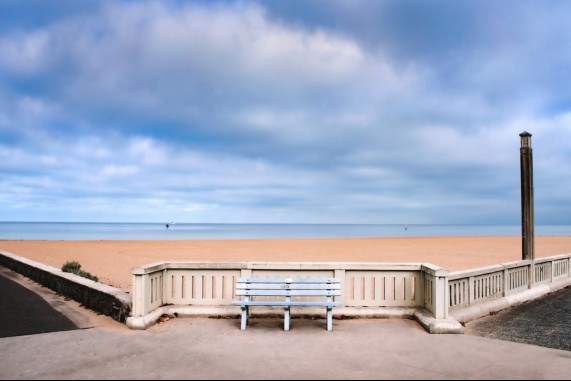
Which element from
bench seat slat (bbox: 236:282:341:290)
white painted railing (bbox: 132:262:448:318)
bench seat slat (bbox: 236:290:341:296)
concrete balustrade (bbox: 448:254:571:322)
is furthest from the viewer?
concrete balustrade (bbox: 448:254:571:322)

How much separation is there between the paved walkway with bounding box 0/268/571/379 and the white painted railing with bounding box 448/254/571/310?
4.82ft

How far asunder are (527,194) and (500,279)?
300 centimetres

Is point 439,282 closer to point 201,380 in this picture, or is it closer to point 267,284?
point 267,284

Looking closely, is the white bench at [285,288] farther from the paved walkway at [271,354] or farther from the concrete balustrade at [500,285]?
the concrete balustrade at [500,285]

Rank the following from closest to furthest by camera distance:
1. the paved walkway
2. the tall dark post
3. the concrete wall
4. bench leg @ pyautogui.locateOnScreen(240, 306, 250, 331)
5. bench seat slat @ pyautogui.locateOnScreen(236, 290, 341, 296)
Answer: the paved walkway, bench leg @ pyautogui.locateOnScreen(240, 306, 250, 331), bench seat slat @ pyautogui.locateOnScreen(236, 290, 341, 296), the concrete wall, the tall dark post

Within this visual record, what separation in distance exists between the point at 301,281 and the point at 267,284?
61 centimetres

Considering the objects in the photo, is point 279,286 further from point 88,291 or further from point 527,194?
point 527,194

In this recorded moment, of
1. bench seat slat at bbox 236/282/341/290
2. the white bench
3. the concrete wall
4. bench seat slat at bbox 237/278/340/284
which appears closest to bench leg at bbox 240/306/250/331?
the white bench

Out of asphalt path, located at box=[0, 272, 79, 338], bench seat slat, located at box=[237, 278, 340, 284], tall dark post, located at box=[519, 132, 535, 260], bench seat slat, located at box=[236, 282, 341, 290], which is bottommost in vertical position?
asphalt path, located at box=[0, 272, 79, 338]

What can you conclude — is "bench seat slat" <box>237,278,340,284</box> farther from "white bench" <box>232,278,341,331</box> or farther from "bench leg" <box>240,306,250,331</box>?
"bench leg" <box>240,306,250,331</box>

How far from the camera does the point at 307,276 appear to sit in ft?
26.2

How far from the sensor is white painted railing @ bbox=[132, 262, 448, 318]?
7918 mm

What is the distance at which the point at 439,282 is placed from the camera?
718cm

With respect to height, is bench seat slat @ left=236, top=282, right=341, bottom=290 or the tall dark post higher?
the tall dark post
